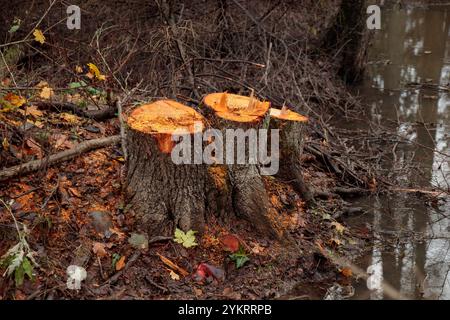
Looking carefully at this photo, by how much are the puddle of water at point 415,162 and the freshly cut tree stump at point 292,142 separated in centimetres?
62

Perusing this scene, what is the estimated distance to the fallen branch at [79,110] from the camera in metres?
4.99

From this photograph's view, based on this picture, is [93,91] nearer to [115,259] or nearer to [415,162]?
[115,259]

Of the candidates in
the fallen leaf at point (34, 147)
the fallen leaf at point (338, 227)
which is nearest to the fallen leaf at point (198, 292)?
the fallen leaf at point (338, 227)

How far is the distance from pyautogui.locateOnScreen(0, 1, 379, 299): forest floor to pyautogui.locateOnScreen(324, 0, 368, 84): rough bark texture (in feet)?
16.1

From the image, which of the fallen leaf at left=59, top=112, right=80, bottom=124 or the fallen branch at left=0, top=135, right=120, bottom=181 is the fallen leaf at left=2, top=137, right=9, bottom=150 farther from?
the fallen leaf at left=59, top=112, right=80, bottom=124

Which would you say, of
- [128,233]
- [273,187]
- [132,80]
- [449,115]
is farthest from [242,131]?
[449,115]

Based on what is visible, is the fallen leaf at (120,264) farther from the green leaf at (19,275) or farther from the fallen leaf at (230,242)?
the fallen leaf at (230,242)

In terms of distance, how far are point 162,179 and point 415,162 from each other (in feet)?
12.0

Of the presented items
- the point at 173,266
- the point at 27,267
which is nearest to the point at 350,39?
the point at 173,266

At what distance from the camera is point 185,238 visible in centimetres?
398

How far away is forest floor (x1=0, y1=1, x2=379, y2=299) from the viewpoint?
11.8ft

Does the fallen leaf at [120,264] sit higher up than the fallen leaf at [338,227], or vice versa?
the fallen leaf at [120,264]
